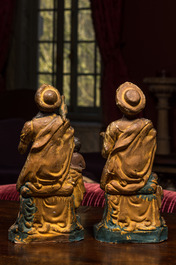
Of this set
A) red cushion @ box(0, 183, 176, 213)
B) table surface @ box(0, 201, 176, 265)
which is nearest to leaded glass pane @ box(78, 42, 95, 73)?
red cushion @ box(0, 183, 176, 213)

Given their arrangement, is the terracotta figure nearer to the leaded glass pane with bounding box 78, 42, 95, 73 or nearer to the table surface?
the table surface

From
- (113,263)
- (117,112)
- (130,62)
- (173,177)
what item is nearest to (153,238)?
(113,263)

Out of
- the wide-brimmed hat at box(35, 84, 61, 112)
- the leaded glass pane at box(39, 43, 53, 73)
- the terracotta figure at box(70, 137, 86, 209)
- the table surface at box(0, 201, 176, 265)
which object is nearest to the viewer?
the table surface at box(0, 201, 176, 265)

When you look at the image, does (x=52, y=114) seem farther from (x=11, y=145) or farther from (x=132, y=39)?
(x=132, y=39)

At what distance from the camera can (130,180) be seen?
1.81 metres

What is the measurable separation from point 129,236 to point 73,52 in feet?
21.9

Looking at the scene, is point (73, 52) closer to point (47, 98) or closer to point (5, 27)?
point (5, 27)

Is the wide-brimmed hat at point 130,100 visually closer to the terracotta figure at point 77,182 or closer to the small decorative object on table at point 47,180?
the small decorative object on table at point 47,180

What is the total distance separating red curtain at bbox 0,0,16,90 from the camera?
839cm

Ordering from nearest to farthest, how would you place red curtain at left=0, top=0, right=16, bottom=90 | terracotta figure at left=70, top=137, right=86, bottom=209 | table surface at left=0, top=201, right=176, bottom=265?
table surface at left=0, top=201, right=176, bottom=265 < terracotta figure at left=70, top=137, right=86, bottom=209 < red curtain at left=0, top=0, right=16, bottom=90

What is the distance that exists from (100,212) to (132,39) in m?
5.99

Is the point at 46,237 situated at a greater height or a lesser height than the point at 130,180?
lesser

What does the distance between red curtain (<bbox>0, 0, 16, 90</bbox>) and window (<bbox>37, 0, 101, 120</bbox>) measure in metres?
0.42

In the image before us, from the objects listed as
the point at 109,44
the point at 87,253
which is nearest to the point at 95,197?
the point at 87,253
